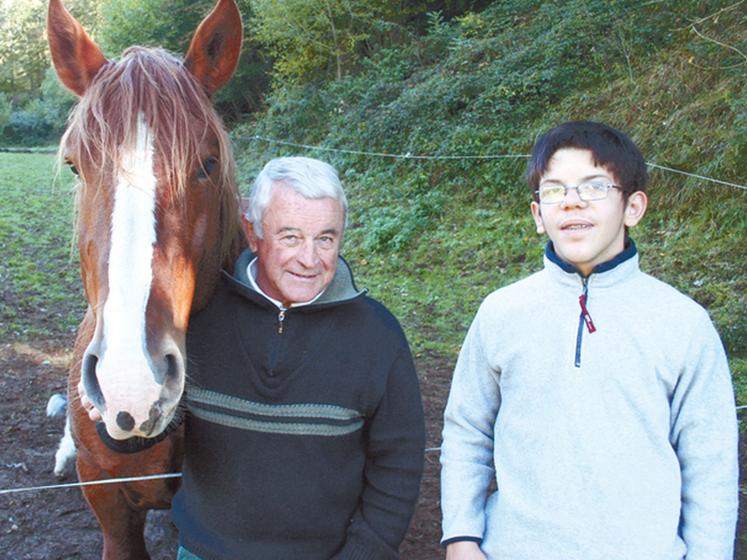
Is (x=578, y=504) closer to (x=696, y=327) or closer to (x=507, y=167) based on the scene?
(x=696, y=327)

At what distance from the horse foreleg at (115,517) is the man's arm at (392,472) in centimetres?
97

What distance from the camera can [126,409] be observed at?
142 cm

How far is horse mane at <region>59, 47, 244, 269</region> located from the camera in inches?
67.7

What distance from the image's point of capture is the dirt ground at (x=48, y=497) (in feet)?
10.1

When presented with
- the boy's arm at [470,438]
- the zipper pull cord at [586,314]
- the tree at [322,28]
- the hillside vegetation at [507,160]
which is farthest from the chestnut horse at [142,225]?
the tree at [322,28]

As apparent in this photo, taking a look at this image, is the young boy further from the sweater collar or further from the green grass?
the green grass

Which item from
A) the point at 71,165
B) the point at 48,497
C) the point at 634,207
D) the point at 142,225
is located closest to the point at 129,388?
the point at 142,225

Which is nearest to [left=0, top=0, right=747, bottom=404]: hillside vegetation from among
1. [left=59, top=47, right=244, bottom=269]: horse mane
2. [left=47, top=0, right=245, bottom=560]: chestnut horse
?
[left=47, top=0, right=245, bottom=560]: chestnut horse

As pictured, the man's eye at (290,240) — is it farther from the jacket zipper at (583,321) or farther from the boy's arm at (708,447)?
the boy's arm at (708,447)

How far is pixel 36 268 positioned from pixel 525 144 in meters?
6.70

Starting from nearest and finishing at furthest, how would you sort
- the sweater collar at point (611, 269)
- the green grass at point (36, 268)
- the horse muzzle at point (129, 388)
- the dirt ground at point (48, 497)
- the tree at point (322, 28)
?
1. the horse muzzle at point (129, 388)
2. the sweater collar at point (611, 269)
3. the dirt ground at point (48, 497)
4. the green grass at point (36, 268)
5. the tree at point (322, 28)

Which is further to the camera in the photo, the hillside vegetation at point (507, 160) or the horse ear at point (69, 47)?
the hillside vegetation at point (507, 160)

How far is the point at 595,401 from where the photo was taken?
157cm

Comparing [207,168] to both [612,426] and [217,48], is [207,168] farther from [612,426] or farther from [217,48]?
[612,426]
